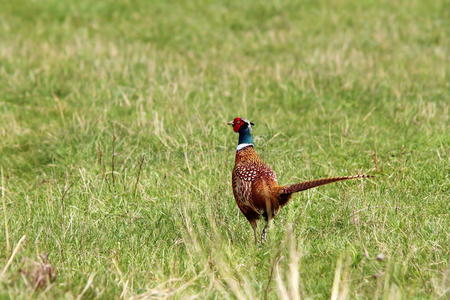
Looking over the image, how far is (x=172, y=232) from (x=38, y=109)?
12.0 feet

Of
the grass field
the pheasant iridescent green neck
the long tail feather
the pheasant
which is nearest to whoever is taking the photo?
the grass field

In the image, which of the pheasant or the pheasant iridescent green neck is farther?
the pheasant iridescent green neck

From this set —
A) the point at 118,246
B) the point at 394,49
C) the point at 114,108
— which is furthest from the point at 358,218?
the point at 394,49

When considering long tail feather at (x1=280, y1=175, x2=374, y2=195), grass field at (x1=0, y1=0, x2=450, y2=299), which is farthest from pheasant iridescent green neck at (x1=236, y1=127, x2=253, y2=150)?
long tail feather at (x1=280, y1=175, x2=374, y2=195)

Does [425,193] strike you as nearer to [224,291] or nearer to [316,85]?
[224,291]

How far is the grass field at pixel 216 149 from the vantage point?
429 cm

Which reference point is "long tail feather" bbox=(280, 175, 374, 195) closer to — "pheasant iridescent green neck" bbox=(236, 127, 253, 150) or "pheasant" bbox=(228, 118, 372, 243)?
"pheasant" bbox=(228, 118, 372, 243)

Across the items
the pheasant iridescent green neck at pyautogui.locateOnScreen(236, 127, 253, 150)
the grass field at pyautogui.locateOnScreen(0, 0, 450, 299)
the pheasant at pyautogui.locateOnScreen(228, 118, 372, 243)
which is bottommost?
the grass field at pyautogui.locateOnScreen(0, 0, 450, 299)

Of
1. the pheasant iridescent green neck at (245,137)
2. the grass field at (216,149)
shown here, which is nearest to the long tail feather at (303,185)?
the grass field at (216,149)

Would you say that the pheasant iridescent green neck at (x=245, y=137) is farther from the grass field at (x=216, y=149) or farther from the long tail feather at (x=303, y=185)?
the long tail feather at (x=303, y=185)

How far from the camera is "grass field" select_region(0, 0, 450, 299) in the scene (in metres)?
4.29

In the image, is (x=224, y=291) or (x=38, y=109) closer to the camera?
(x=224, y=291)

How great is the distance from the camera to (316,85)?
888cm

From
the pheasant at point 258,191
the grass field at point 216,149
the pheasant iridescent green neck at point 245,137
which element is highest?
the pheasant iridescent green neck at point 245,137
